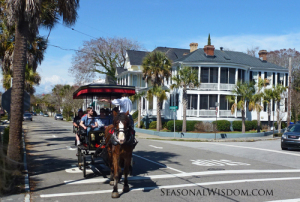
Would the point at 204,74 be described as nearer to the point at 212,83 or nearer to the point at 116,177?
the point at 212,83

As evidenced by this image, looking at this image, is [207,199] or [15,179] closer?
[207,199]

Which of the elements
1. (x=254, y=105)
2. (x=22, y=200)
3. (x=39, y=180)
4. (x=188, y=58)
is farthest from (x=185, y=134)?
(x=22, y=200)

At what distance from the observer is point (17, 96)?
1061 centimetres

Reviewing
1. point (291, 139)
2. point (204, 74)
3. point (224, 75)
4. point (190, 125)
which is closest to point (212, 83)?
point (204, 74)

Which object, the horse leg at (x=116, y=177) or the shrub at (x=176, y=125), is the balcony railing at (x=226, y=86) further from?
the horse leg at (x=116, y=177)

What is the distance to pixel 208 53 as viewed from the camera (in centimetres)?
3831

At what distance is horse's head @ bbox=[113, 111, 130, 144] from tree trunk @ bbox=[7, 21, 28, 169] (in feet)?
14.9

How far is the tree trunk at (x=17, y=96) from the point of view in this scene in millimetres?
10617

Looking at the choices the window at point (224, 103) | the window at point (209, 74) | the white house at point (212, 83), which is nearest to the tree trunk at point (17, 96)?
the white house at point (212, 83)

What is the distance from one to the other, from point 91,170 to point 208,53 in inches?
1170

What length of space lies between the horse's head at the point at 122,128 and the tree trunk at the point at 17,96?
4547mm

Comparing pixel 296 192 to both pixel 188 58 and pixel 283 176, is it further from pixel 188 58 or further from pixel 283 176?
pixel 188 58

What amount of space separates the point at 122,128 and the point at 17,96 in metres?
4.84

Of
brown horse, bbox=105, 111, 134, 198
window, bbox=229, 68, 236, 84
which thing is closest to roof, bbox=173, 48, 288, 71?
window, bbox=229, 68, 236, 84
